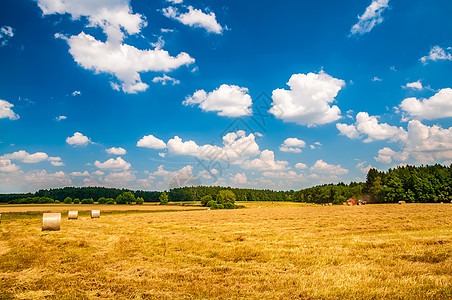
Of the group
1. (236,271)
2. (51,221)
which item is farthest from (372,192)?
(236,271)

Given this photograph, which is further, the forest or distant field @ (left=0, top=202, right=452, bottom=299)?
the forest

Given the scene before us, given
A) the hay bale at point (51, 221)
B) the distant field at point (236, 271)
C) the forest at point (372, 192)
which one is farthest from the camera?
the forest at point (372, 192)

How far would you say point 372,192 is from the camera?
113m

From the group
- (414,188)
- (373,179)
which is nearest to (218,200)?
(414,188)

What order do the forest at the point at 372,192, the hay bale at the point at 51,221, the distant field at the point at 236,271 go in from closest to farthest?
the distant field at the point at 236,271, the hay bale at the point at 51,221, the forest at the point at 372,192

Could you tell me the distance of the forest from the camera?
81.1m

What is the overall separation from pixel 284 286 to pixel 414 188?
322 ft

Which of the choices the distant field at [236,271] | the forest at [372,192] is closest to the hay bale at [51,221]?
the distant field at [236,271]

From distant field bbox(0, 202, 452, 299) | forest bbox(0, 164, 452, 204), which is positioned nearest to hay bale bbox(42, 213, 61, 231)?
distant field bbox(0, 202, 452, 299)

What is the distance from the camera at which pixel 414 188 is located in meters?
84.5

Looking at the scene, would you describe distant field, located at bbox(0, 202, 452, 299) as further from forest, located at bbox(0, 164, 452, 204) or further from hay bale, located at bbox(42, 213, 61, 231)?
forest, located at bbox(0, 164, 452, 204)

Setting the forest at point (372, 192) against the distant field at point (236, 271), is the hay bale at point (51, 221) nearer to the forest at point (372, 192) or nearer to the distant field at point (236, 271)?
the distant field at point (236, 271)

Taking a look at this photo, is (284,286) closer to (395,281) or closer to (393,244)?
(395,281)

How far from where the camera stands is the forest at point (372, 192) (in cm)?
8106
